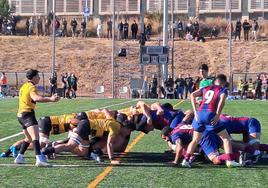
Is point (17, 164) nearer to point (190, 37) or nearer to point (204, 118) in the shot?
point (204, 118)

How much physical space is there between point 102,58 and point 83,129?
155 feet

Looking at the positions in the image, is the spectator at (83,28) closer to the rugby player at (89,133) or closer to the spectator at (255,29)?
the spectator at (255,29)

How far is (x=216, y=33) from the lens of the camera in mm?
66938

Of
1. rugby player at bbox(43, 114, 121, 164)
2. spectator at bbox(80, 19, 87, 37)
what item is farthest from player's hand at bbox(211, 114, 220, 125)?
spectator at bbox(80, 19, 87, 37)

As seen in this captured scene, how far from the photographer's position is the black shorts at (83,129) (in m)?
13.7

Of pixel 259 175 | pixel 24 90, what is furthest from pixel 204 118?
pixel 24 90

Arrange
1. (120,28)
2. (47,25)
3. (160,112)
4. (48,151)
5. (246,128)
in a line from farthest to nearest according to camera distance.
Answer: (47,25) → (120,28) → (160,112) → (246,128) → (48,151)

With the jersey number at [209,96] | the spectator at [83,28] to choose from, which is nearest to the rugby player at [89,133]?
the jersey number at [209,96]

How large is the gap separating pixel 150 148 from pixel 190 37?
4842cm

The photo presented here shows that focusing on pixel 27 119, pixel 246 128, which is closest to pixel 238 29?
pixel 246 128

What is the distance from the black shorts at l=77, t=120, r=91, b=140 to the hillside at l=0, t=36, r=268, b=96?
42.2 m

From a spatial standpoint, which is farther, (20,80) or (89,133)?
(20,80)

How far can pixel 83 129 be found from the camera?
13.7 m

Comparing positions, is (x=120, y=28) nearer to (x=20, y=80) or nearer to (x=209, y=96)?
(x=20, y=80)
